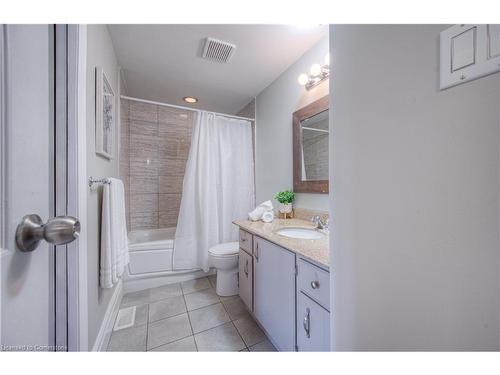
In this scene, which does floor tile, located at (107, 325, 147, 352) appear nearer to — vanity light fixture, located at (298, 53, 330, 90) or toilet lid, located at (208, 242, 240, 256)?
toilet lid, located at (208, 242, 240, 256)

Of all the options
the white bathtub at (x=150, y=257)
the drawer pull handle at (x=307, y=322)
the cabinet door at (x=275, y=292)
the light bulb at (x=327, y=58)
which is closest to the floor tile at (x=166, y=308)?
the white bathtub at (x=150, y=257)

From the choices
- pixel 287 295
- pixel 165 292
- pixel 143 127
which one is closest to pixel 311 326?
pixel 287 295

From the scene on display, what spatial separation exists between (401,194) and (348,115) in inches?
10.4

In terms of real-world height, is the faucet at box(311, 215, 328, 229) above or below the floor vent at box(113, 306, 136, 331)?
above

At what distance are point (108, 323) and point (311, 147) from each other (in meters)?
2.11

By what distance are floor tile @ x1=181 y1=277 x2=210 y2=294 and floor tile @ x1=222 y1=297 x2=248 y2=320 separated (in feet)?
1.28

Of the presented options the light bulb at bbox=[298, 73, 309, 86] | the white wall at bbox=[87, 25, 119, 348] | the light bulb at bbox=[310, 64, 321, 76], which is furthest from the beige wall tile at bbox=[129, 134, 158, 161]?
the light bulb at bbox=[310, 64, 321, 76]

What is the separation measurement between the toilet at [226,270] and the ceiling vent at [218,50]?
1.90 m

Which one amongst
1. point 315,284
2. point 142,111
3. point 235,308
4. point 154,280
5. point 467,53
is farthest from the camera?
point 142,111

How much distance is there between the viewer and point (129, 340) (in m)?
1.31

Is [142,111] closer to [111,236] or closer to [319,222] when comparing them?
[111,236]

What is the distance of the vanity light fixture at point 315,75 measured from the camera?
1501 millimetres

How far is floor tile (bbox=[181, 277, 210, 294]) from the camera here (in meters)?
1.98
